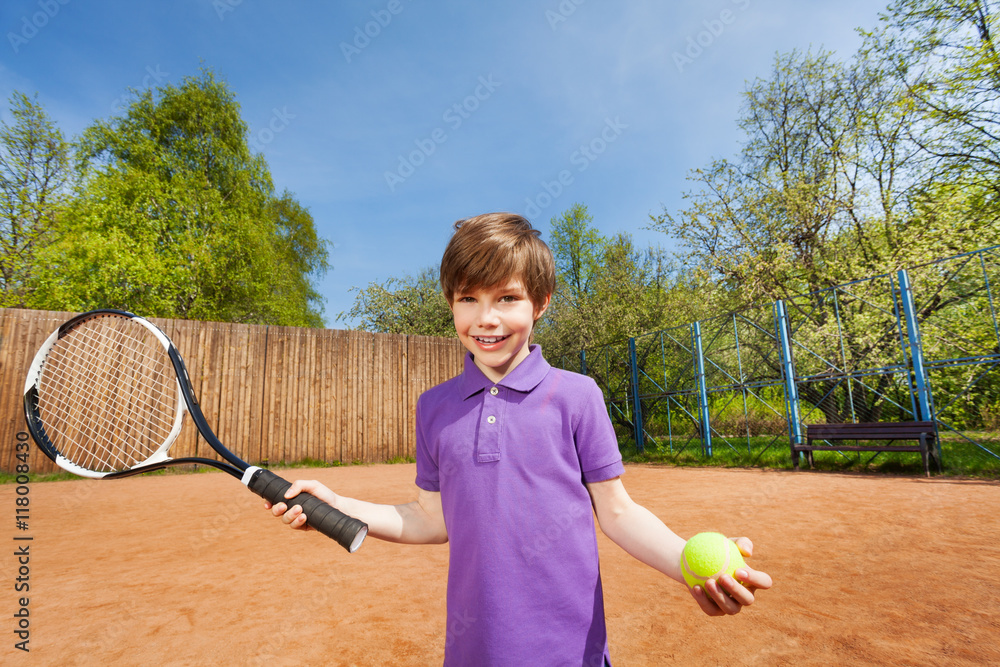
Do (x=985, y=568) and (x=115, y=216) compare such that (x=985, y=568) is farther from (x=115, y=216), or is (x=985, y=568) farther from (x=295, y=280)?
(x=295, y=280)

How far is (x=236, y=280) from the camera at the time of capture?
1636 cm

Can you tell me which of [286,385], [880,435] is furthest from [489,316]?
[286,385]

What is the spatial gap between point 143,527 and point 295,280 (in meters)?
18.3

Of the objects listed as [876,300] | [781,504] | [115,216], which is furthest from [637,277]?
[115,216]

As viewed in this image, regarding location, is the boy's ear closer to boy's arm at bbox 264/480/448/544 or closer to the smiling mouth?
the smiling mouth

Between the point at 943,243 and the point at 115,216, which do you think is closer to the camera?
the point at 943,243

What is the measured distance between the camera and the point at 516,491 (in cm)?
117

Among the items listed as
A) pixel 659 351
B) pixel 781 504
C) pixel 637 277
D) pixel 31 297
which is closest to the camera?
pixel 781 504

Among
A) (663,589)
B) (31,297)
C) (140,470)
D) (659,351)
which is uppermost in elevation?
(31,297)

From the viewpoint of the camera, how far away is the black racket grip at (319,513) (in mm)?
1369

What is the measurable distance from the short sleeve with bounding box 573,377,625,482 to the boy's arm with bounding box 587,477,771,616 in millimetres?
33

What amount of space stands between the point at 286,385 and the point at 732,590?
1161cm

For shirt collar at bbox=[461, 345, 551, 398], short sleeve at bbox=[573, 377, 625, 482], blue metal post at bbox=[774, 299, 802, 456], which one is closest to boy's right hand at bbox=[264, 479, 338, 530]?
shirt collar at bbox=[461, 345, 551, 398]

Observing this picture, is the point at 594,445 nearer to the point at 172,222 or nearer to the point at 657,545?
the point at 657,545
